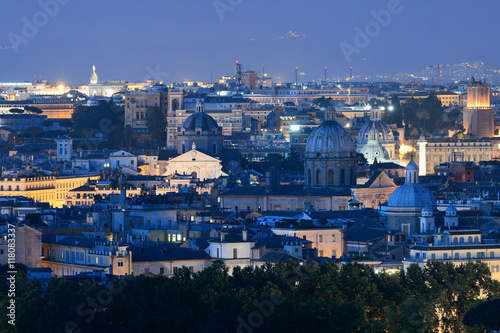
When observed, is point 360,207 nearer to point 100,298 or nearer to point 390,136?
point 100,298

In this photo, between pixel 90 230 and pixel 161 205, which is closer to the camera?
pixel 90 230

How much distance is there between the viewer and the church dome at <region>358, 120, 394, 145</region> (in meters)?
160

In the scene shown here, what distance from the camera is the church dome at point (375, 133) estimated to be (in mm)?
159625

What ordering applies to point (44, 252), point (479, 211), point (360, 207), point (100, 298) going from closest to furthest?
point (100, 298)
point (44, 252)
point (479, 211)
point (360, 207)

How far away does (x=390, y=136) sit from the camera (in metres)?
164

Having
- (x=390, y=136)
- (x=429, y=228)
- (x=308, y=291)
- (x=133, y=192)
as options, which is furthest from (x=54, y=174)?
(x=308, y=291)

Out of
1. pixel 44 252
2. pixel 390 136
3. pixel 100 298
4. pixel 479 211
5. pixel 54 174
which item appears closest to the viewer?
pixel 100 298

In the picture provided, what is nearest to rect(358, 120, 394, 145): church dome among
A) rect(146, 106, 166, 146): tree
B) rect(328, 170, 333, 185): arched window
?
rect(146, 106, 166, 146): tree

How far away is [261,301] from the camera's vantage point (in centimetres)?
7312

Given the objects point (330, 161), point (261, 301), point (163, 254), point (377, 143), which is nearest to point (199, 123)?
point (377, 143)

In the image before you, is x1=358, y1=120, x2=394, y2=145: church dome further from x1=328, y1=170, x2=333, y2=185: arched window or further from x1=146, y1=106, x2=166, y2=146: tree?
x1=328, y1=170, x2=333, y2=185: arched window

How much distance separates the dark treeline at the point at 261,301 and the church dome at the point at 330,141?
40.1 metres

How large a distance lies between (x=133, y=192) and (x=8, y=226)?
38511 mm

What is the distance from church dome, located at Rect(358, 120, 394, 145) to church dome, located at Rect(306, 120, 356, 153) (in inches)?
1542
